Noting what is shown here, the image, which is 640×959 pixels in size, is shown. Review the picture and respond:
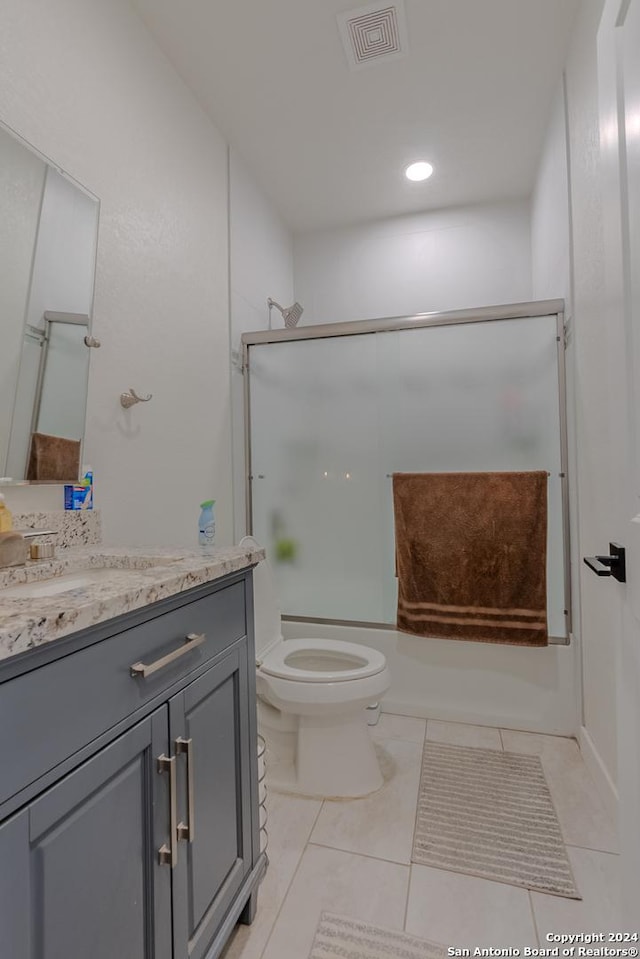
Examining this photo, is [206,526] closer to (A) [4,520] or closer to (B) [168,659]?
(A) [4,520]

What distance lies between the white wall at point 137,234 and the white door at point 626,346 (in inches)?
50.6

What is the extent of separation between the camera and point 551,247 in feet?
7.10

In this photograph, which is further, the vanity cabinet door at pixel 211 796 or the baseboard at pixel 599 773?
the baseboard at pixel 599 773

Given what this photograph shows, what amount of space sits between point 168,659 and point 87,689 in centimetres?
16

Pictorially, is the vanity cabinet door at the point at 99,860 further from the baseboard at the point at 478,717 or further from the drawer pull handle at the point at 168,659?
the baseboard at the point at 478,717

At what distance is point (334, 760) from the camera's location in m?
1.63

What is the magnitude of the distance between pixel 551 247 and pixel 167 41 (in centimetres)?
176

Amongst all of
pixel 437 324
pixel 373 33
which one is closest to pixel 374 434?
pixel 437 324

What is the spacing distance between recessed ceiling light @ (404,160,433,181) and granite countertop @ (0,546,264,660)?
7.52ft

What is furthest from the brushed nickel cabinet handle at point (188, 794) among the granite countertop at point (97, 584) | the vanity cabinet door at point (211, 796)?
the granite countertop at point (97, 584)

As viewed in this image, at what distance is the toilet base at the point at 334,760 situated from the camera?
162 centimetres

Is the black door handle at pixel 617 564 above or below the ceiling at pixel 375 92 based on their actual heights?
below

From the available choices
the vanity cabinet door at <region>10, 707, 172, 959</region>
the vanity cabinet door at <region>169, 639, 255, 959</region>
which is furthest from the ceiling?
the vanity cabinet door at <region>10, 707, 172, 959</region>

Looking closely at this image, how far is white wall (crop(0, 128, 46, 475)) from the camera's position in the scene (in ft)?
3.56
